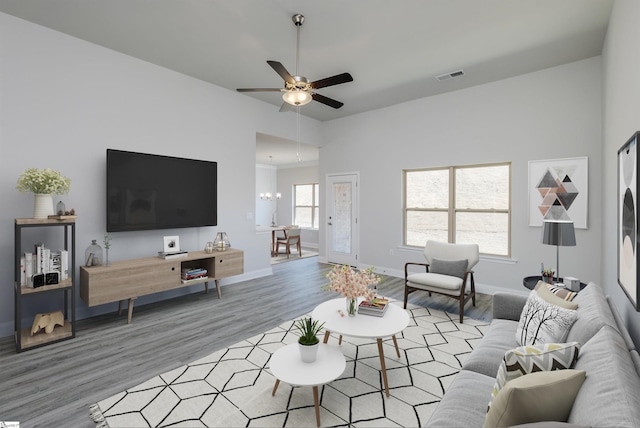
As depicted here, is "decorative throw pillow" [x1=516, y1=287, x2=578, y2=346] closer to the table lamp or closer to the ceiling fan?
the table lamp

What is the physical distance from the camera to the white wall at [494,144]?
3986 millimetres

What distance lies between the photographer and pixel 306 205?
1059 centimetres

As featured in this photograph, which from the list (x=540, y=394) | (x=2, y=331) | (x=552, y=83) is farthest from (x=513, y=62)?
(x=2, y=331)

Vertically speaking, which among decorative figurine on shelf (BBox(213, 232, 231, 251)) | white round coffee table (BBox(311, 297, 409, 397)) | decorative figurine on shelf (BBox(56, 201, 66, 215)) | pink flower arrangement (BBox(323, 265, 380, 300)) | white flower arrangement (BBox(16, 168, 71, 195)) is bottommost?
white round coffee table (BBox(311, 297, 409, 397))

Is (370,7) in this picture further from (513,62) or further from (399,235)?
(399,235)

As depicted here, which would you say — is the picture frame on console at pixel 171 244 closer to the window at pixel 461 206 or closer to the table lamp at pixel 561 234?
the window at pixel 461 206

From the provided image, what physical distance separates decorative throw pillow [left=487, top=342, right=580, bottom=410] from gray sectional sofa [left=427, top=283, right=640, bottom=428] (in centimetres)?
4

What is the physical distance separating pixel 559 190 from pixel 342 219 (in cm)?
384

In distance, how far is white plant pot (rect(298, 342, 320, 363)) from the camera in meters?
2.04

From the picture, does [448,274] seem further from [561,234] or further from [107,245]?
[107,245]

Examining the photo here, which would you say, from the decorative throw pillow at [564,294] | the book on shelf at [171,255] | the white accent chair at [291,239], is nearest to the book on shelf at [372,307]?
the decorative throw pillow at [564,294]

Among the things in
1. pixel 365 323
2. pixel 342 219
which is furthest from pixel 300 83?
pixel 342 219

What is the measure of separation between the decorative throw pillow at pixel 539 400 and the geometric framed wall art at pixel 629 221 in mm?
878

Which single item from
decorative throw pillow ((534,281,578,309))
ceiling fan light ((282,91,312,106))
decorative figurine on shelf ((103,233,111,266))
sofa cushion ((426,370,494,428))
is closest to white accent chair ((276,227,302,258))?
decorative figurine on shelf ((103,233,111,266))
